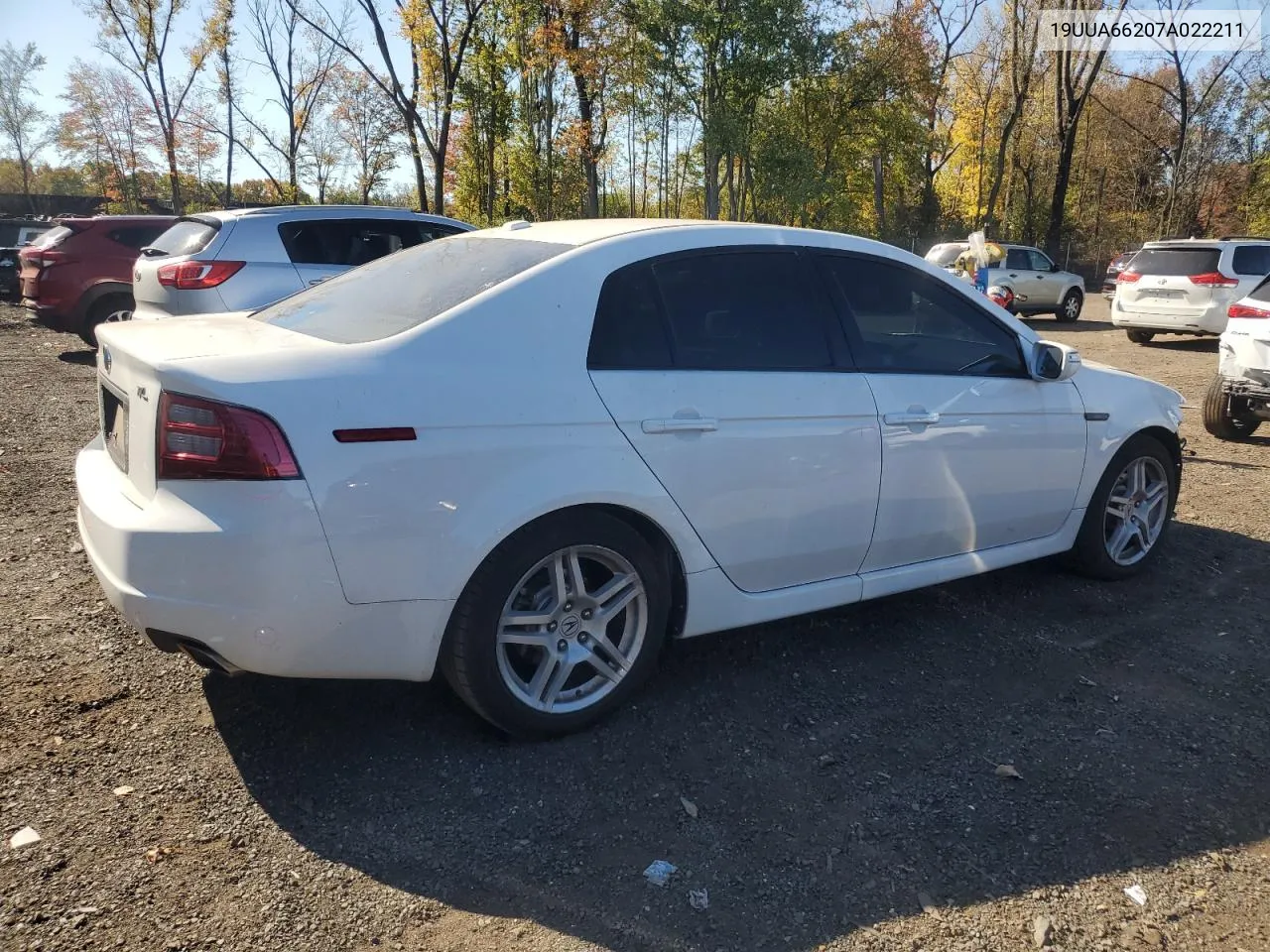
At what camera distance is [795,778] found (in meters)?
2.98

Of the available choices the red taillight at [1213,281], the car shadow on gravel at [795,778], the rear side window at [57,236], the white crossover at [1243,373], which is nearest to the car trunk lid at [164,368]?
the car shadow on gravel at [795,778]

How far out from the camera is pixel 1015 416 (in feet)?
13.5

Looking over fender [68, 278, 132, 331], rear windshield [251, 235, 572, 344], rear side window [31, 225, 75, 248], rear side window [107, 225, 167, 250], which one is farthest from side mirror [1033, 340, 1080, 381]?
rear side window [31, 225, 75, 248]

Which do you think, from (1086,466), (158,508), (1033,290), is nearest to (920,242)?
(1033,290)

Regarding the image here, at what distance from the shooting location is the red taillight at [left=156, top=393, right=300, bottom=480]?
2564 mm

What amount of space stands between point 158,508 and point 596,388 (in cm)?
132

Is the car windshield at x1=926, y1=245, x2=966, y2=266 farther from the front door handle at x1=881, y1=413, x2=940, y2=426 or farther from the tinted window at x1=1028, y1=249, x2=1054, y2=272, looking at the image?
the front door handle at x1=881, y1=413, x2=940, y2=426

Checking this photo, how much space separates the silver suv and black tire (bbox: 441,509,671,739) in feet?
18.3

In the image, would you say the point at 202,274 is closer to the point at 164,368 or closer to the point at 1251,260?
the point at 164,368

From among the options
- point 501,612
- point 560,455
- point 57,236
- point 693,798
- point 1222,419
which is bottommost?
point 693,798

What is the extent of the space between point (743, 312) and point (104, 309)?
420 inches

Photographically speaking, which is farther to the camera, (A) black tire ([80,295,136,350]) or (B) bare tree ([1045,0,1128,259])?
(B) bare tree ([1045,0,1128,259])

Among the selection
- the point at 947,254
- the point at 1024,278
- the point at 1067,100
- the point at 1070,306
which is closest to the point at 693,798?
the point at 947,254

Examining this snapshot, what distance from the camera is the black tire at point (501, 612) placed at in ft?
9.36
